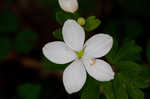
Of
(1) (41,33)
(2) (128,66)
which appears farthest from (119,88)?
(1) (41,33)

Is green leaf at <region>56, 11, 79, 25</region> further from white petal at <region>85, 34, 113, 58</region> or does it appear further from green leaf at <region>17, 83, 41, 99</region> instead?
green leaf at <region>17, 83, 41, 99</region>

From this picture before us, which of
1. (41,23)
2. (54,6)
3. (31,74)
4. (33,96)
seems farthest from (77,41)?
(41,23)

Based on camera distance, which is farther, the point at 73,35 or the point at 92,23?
the point at 92,23

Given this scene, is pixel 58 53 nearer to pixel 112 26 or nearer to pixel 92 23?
pixel 92 23

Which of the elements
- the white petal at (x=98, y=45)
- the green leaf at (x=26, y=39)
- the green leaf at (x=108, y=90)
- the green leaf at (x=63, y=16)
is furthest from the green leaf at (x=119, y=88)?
the green leaf at (x=26, y=39)

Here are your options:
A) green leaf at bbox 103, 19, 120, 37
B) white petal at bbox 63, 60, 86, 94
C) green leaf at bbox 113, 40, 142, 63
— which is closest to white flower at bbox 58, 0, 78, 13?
white petal at bbox 63, 60, 86, 94

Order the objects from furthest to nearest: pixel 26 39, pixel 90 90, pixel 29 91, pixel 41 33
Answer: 1. pixel 41 33
2. pixel 26 39
3. pixel 29 91
4. pixel 90 90

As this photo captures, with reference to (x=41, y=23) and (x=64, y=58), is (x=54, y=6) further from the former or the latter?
(x=64, y=58)
